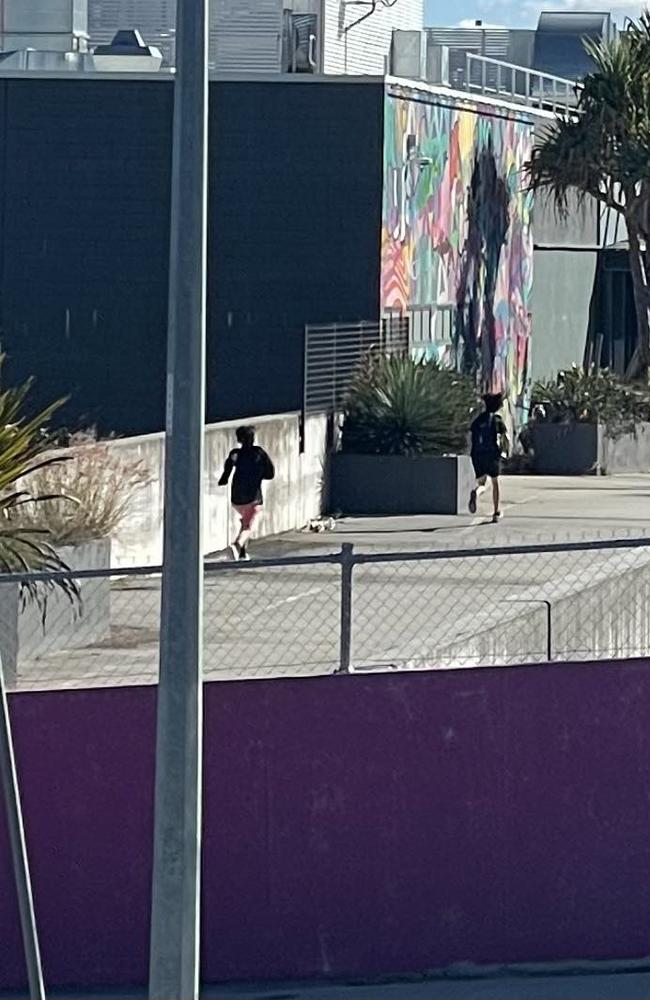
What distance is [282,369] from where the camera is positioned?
25.5 metres

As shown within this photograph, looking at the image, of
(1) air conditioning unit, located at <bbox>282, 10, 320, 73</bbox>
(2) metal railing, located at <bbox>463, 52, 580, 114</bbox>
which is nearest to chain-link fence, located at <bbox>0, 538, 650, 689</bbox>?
(1) air conditioning unit, located at <bbox>282, 10, 320, 73</bbox>

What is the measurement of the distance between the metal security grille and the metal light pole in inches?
615

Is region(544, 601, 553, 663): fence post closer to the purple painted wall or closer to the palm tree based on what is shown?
the purple painted wall

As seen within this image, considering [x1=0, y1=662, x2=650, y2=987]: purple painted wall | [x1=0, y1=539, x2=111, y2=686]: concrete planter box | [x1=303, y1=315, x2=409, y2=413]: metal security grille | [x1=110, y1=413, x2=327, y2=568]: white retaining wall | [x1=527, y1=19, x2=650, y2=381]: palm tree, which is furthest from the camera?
[x1=527, y1=19, x2=650, y2=381]: palm tree

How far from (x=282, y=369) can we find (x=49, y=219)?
11.9 ft

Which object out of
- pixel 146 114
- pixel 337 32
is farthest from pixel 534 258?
pixel 146 114

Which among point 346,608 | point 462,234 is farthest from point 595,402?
point 346,608

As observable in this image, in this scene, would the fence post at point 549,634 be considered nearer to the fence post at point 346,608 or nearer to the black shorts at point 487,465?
the fence post at point 346,608

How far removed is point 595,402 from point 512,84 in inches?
247

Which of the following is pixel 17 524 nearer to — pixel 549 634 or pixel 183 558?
pixel 549 634

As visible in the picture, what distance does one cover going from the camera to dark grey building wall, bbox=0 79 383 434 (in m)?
25.5

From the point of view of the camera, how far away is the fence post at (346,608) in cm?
→ 1036

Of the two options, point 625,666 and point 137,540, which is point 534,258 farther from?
point 625,666

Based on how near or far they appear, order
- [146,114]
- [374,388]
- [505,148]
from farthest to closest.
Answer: [505,148]
[146,114]
[374,388]
